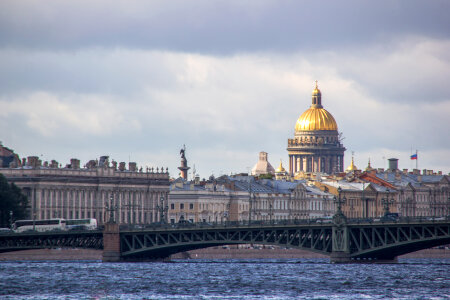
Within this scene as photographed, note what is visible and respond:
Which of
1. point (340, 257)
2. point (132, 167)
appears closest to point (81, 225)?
point (340, 257)

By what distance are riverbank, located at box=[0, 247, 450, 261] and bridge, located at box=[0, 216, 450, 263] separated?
12.8m

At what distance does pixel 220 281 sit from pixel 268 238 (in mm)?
15915

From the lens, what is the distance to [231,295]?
293 feet

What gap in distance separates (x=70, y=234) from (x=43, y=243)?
263 centimetres

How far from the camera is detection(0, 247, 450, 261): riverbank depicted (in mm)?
135500

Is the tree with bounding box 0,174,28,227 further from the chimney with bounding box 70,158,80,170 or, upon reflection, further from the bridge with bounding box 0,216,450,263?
the chimney with bounding box 70,158,80,170

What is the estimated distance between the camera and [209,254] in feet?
504

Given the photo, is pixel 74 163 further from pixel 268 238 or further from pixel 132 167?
pixel 268 238

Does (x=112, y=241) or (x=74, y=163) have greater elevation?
(x=74, y=163)

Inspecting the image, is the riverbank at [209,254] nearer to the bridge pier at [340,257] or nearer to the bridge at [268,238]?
the bridge at [268,238]

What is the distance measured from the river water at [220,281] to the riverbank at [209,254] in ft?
34.1

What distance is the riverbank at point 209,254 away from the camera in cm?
13550

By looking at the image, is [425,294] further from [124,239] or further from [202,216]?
[202,216]

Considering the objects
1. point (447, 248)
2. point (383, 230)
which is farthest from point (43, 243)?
point (447, 248)
